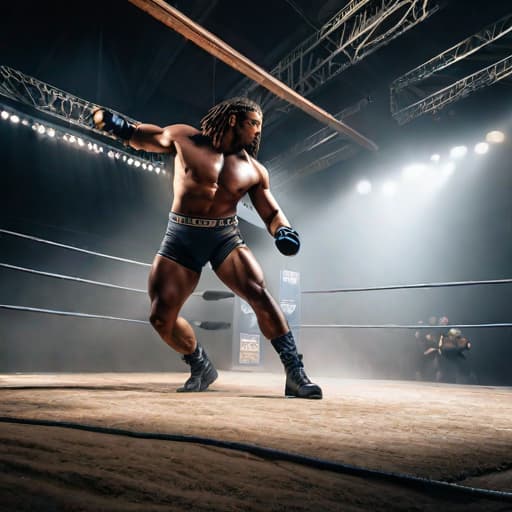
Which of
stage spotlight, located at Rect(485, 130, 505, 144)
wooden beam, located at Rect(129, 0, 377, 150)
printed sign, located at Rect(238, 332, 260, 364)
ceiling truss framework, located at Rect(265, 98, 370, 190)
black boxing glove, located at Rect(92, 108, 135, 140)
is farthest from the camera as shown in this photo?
printed sign, located at Rect(238, 332, 260, 364)

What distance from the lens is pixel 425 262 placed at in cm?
762

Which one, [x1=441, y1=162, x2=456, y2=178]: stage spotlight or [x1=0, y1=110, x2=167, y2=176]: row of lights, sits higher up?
[x1=441, y1=162, x2=456, y2=178]: stage spotlight

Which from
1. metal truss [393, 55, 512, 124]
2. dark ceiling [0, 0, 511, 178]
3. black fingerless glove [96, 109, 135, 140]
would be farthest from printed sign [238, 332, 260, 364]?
black fingerless glove [96, 109, 135, 140]

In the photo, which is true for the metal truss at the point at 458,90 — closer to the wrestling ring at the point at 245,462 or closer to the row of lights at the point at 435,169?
the row of lights at the point at 435,169

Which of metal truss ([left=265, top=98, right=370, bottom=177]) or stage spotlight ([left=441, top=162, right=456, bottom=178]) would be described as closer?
metal truss ([left=265, top=98, right=370, bottom=177])

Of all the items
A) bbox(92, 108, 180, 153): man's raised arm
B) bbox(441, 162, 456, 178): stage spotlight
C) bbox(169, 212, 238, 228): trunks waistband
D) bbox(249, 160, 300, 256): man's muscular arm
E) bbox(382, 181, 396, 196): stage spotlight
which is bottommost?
bbox(169, 212, 238, 228): trunks waistband

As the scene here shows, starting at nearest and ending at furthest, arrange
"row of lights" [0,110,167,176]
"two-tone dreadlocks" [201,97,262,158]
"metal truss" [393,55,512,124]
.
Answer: "two-tone dreadlocks" [201,97,262,158], "row of lights" [0,110,167,176], "metal truss" [393,55,512,124]

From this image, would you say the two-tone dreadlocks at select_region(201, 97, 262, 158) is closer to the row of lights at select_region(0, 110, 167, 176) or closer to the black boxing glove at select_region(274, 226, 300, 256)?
the black boxing glove at select_region(274, 226, 300, 256)

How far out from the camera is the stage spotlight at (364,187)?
755 centimetres

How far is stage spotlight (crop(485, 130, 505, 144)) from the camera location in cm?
598

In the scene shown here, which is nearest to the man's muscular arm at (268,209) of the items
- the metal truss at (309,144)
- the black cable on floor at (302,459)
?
the black cable on floor at (302,459)

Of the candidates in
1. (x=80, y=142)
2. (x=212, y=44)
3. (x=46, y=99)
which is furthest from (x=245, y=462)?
(x=46, y=99)

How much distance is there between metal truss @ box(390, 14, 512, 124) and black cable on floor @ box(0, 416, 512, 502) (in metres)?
4.69

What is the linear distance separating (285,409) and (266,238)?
7018 millimetres
